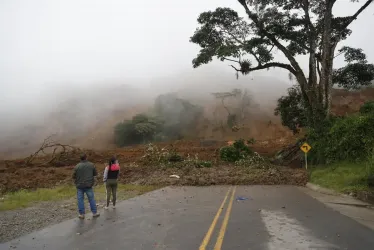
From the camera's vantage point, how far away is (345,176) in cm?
1892

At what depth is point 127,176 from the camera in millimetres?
25422

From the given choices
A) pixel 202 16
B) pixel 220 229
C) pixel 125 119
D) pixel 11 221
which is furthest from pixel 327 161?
pixel 125 119

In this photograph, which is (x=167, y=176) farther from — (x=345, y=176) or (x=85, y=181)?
(x=85, y=181)

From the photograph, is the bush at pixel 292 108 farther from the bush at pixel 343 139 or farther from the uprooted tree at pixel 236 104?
the uprooted tree at pixel 236 104

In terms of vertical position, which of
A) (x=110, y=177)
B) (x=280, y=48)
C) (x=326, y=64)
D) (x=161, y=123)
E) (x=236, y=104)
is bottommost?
(x=110, y=177)

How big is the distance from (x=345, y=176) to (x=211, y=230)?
12832 millimetres

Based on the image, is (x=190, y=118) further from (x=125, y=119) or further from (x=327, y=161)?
(x=327, y=161)

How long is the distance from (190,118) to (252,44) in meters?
28.0

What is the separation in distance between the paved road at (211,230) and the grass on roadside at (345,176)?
374 centimetres

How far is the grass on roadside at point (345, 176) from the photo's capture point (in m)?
15.6

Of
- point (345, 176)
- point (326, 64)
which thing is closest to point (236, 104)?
point (326, 64)

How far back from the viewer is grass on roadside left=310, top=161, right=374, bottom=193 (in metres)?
15.6

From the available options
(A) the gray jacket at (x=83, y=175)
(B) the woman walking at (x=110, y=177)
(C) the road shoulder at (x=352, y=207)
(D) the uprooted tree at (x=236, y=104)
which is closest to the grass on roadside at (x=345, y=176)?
(C) the road shoulder at (x=352, y=207)

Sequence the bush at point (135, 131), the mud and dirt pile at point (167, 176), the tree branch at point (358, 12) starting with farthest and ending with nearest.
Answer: the bush at point (135, 131), the tree branch at point (358, 12), the mud and dirt pile at point (167, 176)
